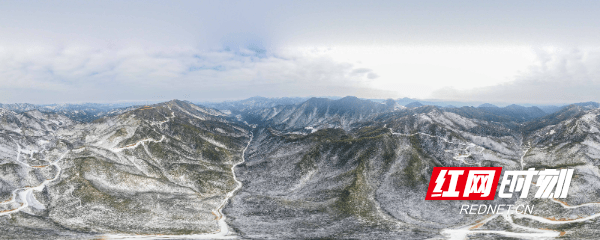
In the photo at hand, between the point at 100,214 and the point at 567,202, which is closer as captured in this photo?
the point at 100,214

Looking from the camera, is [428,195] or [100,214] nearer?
[100,214]

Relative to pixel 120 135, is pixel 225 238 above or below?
below

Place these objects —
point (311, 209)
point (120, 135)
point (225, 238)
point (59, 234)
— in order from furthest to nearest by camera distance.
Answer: point (120, 135), point (311, 209), point (225, 238), point (59, 234)

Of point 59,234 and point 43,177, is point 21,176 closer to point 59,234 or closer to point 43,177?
point 43,177

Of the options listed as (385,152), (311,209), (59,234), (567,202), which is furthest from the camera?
(385,152)

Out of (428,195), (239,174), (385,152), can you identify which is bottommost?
(239,174)

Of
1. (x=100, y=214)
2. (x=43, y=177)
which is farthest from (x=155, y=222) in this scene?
(x=43, y=177)

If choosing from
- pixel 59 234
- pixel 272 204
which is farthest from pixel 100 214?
pixel 272 204

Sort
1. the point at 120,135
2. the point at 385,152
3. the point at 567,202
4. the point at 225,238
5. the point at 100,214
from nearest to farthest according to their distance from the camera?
the point at 225,238 < the point at 100,214 < the point at 567,202 < the point at 385,152 < the point at 120,135

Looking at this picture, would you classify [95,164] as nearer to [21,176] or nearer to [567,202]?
[21,176]
